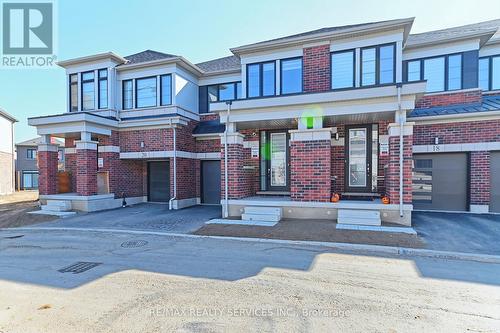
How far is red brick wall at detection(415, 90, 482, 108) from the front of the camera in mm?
10398

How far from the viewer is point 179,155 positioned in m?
12.4

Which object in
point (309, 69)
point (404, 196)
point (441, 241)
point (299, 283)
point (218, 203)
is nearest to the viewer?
point (299, 283)

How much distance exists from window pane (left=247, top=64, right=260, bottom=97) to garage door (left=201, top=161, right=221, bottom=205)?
386cm

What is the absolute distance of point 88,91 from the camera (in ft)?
46.2

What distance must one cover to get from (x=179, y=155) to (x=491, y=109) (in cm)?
1205

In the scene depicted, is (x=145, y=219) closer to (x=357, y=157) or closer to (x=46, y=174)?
(x=46, y=174)

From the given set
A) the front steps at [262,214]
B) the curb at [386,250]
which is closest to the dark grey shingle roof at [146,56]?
the front steps at [262,214]

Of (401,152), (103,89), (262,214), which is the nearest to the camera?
(401,152)

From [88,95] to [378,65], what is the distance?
13891 millimetres

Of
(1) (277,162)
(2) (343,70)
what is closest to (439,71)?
(2) (343,70)

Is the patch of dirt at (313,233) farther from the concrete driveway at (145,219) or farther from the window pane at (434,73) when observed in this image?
the window pane at (434,73)

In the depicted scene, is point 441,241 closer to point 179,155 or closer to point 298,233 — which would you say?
point 298,233

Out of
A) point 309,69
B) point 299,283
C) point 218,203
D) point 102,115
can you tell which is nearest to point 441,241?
point 299,283

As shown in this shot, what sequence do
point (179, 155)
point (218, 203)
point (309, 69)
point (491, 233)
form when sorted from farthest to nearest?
1. point (218, 203)
2. point (179, 155)
3. point (309, 69)
4. point (491, 233)
